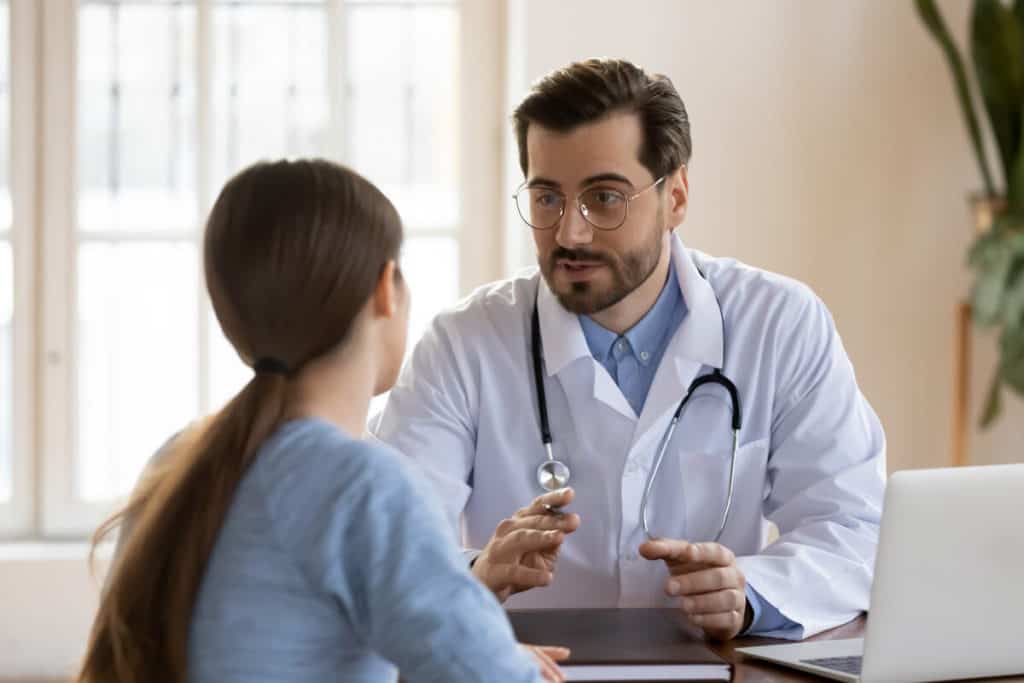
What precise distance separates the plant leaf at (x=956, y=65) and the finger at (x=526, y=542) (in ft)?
7.12

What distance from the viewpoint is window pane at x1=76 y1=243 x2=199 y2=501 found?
3574 mm

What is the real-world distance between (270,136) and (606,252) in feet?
5.35

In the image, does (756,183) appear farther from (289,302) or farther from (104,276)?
(289,302)

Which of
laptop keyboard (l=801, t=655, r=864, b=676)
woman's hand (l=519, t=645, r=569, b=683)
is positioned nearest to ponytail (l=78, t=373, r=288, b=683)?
woman's hand (l=519, t=645, r=569, b=683)

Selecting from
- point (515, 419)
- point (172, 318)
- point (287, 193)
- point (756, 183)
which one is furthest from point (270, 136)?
point (287, 193)

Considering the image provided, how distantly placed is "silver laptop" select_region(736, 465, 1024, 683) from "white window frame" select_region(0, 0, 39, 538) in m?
2.48

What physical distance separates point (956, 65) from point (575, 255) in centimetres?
171

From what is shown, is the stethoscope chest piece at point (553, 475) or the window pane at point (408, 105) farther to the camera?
the window pane at point (408, 105)

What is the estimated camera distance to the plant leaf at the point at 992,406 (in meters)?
3.56

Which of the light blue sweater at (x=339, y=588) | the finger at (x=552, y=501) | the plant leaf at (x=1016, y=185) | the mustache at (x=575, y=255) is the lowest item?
the finger at (x=552, y=501)

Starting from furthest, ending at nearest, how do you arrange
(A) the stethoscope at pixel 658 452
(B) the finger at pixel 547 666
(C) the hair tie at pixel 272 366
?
(A) the stethoscope at pixel 658 452 < (B) the finger at pixel 547 666 < (C) the hair tie at pixel 272 366

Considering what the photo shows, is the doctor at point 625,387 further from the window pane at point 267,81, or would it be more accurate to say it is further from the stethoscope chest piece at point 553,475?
the window pane at point 267,81

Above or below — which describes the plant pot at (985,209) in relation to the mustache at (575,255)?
above

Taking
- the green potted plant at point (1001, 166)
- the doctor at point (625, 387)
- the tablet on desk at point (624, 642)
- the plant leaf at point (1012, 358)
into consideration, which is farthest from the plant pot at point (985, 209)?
the tablet on desk at point (624, 642)
